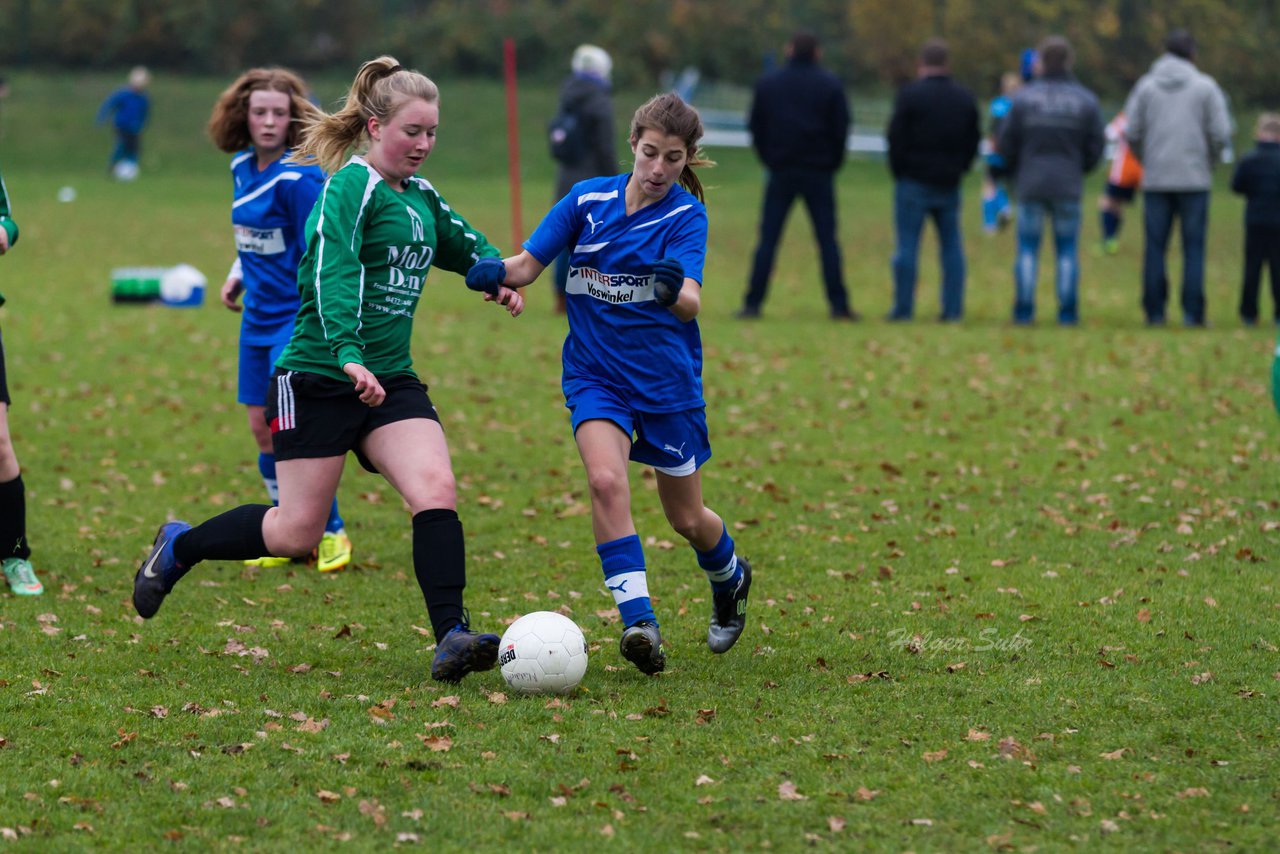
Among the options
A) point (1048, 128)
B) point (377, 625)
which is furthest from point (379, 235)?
point (1048, 128)

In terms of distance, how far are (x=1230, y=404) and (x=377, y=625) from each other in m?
7.04

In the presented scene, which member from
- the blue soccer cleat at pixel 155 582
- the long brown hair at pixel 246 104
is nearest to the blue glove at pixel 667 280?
the blue soccer cleat at pixel 155 582

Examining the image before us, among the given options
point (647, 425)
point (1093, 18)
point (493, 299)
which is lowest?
point (647, 425)

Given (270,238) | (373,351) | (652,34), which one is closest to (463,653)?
(373,351)

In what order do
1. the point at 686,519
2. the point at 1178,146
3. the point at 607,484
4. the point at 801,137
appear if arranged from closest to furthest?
the point at 607,484, the point at 686,519, the point at 1178,146, the point at 801,137

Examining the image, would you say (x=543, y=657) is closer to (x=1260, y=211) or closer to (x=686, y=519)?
(x=686, y=519)

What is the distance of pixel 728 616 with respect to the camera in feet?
19.8

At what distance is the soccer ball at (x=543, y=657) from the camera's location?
17.4 ft

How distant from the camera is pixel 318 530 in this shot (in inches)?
221

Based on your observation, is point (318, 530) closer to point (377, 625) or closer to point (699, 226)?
point (377, 625)

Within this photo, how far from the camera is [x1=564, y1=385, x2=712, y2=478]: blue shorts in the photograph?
561 cm

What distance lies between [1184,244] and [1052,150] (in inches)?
62.3

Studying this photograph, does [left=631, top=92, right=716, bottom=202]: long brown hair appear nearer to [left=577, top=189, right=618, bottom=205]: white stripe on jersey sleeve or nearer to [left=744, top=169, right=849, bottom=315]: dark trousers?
[left=577, top=189, right=618, bottom=205]: white stripe on jersey sleeve

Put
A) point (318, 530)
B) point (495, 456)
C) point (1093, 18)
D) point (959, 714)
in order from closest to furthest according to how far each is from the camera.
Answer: point (959, 714), point (318, 530), point (495, 456), point (1093, 18)
